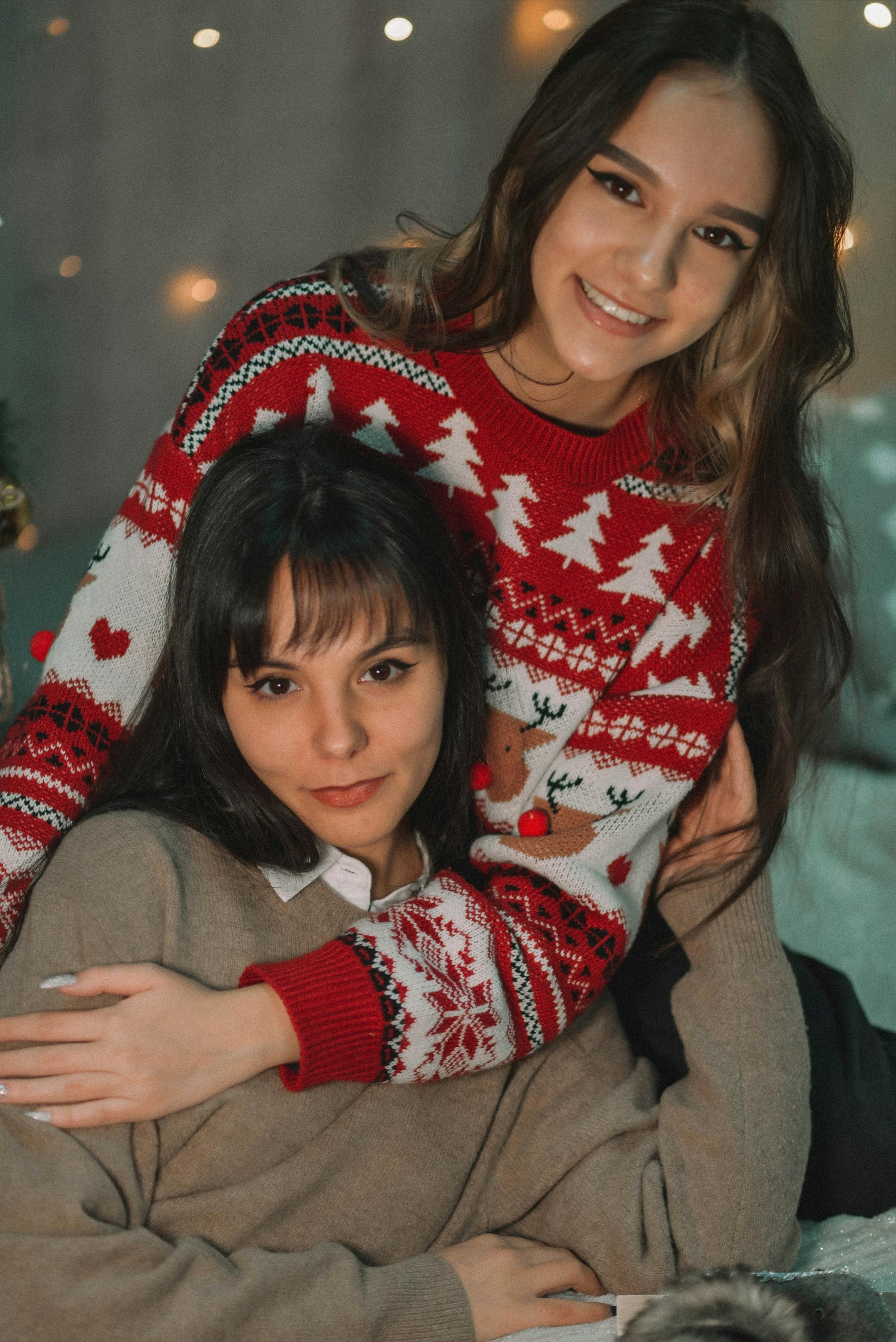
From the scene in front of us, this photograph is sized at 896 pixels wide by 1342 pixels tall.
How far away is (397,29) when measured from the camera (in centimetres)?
224

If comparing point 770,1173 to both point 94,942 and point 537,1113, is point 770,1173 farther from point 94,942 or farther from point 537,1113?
point 94,942

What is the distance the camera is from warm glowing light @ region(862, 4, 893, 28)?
7.48 ft

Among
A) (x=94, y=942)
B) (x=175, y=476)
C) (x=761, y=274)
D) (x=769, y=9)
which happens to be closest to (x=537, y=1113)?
(x=94, y=942)

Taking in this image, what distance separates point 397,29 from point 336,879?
1611 millimetres

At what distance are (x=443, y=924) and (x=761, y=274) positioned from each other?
2.48 ft

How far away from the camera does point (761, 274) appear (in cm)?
139

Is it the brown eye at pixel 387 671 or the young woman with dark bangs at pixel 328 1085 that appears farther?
the brown eye at pixel 387 671

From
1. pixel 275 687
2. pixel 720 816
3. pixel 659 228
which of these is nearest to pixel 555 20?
pixel 659 228

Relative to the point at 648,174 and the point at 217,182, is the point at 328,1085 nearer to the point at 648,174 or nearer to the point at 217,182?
the point at 648,174

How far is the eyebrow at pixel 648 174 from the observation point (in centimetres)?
125

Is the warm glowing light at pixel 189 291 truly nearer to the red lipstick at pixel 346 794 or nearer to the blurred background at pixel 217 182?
the blurred background at pixel 217 182

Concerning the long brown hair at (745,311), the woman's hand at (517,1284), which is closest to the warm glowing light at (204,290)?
the long brown hair at (745,311)

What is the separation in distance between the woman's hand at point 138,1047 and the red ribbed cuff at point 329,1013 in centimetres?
2

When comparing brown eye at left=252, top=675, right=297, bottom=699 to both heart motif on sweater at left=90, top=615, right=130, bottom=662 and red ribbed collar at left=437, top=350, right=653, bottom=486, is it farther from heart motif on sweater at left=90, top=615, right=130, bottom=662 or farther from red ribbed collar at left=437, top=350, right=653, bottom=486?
red ribbed collar at left=437, top=350, right=653, bottom=486
